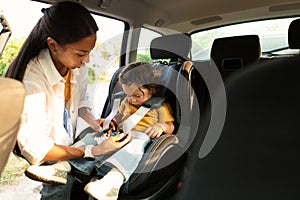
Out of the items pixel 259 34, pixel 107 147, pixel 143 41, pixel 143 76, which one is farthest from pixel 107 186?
pixel 259 34

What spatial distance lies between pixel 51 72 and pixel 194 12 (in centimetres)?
179

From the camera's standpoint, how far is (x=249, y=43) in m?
2.26

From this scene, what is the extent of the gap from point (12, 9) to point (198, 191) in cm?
141

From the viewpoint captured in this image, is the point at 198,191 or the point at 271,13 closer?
the point at 198,191

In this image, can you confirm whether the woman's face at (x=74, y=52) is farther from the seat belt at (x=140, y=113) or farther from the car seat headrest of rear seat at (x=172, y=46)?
the car seat headrest of rear seat at (x=172, y=46)

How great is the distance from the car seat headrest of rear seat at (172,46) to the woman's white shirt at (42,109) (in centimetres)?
76

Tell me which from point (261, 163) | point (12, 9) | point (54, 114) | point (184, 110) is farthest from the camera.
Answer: point (184, 110)

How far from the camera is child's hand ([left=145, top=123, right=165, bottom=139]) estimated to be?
1.94 meters

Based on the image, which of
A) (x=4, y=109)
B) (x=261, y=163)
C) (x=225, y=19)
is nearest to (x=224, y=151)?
(x=261, y=163)

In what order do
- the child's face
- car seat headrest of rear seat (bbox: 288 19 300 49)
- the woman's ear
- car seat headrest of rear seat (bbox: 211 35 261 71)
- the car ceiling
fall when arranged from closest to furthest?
1. the woman's ear
2. car seat headrest of rear seat (bbox: 288 19 300 49)
3. the child's face
4. car seat headrest of rear seat (bbox: 211 35 261 71)
5. the car ceiling

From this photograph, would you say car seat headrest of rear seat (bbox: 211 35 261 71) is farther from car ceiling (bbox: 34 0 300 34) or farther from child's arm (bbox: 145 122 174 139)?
car ceiling (bbox: 34 0 300 34)

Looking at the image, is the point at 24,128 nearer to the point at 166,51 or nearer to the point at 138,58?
the point at 166,51

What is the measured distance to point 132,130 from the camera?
2010mm

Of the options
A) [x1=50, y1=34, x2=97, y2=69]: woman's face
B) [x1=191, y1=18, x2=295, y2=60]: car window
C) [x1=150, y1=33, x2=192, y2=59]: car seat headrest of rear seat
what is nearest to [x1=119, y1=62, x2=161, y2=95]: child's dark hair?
[x1=150, y1=33, x2=192, y2=59]: car seat headrest of rear seat
